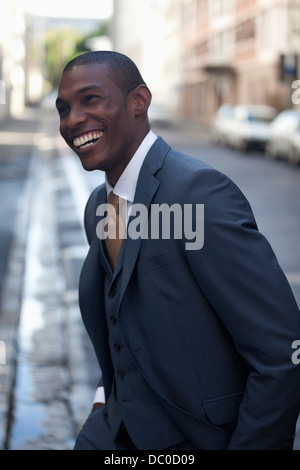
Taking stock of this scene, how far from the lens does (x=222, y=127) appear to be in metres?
31.8

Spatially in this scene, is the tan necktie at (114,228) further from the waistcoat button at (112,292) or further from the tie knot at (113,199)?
the waistcoat button at (112,292)

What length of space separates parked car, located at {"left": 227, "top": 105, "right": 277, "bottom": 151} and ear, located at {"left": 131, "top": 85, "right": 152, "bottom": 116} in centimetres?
2592

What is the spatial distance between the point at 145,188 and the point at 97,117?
0.20 m

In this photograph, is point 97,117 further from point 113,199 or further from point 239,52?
point 239,52

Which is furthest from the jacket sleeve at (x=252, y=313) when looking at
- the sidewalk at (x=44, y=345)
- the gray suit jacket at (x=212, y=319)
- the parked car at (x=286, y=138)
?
the parked car at (x=286, y=138)

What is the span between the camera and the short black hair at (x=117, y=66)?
179 centimetres

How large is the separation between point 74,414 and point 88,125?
278 cm

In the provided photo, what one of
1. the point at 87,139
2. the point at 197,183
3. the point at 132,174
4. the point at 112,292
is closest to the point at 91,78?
the point at 87,139

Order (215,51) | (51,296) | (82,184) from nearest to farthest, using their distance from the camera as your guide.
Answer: (51,296) < (82,184) < (215,51)

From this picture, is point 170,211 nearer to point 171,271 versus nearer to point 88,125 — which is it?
point 171,271

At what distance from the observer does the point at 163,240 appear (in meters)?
1.74

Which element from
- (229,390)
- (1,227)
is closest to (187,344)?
(229,390)

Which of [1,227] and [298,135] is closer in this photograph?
[1,227]

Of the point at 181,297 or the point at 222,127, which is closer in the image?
the point at 181,297
